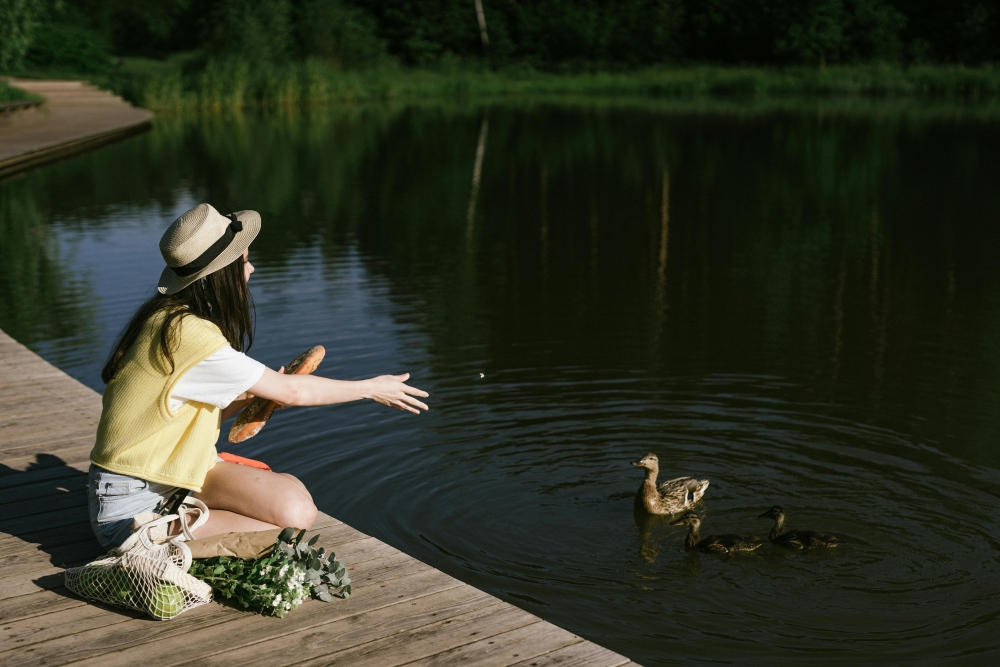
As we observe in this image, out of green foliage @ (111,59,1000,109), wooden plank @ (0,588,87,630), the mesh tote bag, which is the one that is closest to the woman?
the mesh tote bag

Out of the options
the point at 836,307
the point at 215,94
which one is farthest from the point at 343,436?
the point at 215,94

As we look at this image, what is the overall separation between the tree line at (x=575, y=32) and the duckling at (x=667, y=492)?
51107mm

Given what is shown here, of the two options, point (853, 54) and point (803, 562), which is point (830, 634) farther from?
point (853, 54)

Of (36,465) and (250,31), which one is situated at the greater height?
(250,31)

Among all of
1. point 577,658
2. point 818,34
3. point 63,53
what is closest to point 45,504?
point 577,658

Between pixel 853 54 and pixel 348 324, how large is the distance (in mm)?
60555

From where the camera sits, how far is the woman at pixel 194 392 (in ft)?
13.9

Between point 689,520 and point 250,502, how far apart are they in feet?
10.1

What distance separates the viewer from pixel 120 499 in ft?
14.5

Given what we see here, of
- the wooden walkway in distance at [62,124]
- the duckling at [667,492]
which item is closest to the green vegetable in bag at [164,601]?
the duckling at [667,492]

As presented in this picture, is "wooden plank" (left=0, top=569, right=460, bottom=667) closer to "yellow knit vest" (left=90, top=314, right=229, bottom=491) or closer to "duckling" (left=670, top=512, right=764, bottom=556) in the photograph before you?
"yellow knit vest" (left=90, top=314, right=229, bottom=491)

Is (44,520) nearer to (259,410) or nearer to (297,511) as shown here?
(259,410)

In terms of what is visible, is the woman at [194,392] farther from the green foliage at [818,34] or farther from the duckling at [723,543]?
the green foliage at [818,34]

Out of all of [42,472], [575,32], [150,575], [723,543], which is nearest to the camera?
[150,575]
